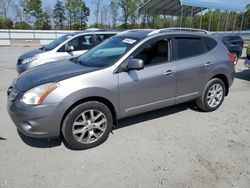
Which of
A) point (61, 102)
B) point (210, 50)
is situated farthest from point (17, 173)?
point (210, 50)

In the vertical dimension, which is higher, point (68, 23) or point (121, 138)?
point (68, 23)

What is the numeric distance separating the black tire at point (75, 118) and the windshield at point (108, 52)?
27.5 inches

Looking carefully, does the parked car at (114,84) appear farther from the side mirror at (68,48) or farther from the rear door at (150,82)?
the side mirror at (68,48)

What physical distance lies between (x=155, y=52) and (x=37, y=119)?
2252mm

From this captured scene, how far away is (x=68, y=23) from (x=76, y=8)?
10.9ft

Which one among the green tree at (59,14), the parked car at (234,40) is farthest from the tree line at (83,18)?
the parked car at (234,40)

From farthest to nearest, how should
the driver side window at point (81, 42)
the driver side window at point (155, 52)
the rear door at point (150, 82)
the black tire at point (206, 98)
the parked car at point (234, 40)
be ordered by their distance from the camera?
the parked car at point (234, 40)
the driver side window at point (81, 42)
the black tire at point (206, 98)
the driver side window at point (155, 52)
the rear door at point (150, 82)

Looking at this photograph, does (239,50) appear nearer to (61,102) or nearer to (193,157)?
(193,157)

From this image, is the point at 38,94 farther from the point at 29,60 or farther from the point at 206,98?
the point at 29,60

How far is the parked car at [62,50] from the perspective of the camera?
644cm

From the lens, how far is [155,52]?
3.73m

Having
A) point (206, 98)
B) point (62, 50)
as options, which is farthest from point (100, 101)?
point (62, 50)

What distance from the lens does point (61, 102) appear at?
283cm

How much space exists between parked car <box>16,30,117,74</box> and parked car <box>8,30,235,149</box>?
114 inches
